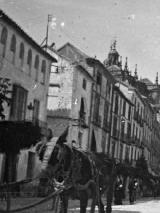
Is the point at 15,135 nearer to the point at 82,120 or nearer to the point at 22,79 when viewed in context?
the point at 22,79

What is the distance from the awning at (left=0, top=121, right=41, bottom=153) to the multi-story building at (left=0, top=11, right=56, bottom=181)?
108 inches

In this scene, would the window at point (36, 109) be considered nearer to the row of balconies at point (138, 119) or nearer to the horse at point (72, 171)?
the horse at point (72, 171)

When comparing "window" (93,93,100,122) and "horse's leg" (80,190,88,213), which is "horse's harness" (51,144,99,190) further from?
"window" (93,93,100,122)

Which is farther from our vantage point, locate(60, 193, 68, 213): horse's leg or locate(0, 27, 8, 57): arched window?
locate(0, 27, 8, 57): arched window

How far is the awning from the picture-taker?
1686 cm

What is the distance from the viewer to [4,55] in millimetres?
22109

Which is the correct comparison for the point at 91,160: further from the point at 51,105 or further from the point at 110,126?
the point at 110,126

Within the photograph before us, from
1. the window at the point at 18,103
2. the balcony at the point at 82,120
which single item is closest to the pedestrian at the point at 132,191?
the balcony at the point at 82,120

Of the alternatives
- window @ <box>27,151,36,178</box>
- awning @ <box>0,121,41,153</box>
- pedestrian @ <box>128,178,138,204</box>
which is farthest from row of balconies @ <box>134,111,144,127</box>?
awning @ <box>0,121,41,153</box>

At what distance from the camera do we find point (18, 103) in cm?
2475

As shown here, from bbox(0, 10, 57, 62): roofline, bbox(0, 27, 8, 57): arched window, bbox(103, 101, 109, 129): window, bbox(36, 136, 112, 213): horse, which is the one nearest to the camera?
bbox(36, 136, 112, 213): horse

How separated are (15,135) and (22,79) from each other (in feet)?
27.0

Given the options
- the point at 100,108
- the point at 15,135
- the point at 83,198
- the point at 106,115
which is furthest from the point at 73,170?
the point at 106,115

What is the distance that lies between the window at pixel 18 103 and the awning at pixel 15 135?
6.18 m
